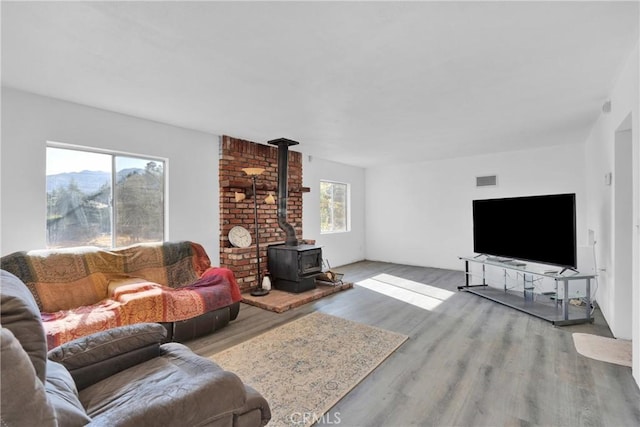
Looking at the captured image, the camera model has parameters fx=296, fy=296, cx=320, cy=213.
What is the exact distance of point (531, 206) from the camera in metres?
3.72

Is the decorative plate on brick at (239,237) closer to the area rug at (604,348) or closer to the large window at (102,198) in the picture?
the large window at (102,198)

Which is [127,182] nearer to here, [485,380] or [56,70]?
[56,70]

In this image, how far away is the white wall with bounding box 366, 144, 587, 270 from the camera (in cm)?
481

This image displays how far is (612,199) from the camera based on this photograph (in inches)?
112

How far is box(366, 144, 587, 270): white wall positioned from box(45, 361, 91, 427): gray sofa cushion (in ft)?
19.4

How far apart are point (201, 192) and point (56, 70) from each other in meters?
2.00

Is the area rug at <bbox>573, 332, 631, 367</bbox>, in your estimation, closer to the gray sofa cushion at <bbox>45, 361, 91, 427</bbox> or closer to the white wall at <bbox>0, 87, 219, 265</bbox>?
the gray sofa cushion at <bbox>45, 361, 91, 427</bbox>

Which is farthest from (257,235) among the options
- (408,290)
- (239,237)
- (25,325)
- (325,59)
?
(25,325)

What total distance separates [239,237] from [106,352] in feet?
9.80

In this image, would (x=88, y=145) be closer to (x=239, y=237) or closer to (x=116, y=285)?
(x=116, y=285)

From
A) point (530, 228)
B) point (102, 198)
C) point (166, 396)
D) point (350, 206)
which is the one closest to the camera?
point (166, 396)

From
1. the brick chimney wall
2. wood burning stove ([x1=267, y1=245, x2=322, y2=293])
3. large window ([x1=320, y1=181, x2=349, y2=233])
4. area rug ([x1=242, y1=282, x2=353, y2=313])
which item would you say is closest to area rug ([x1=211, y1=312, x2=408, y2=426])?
area rug ([x1=242, y1=282, x2=353, y2=313])

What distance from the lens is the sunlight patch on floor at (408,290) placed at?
13.0 feet

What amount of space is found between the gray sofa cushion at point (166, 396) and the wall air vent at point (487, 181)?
5597 millimetres
